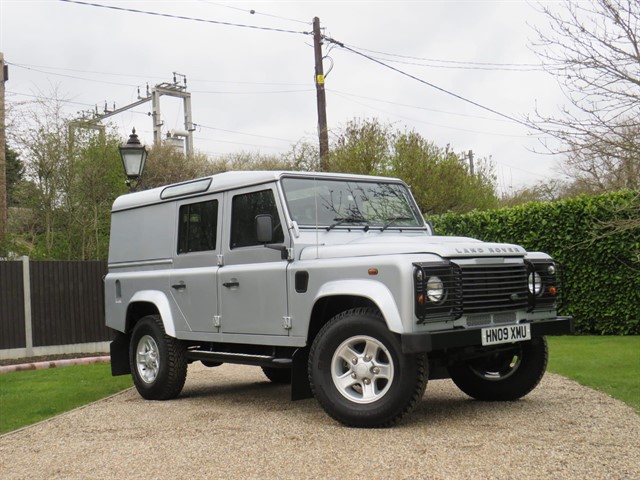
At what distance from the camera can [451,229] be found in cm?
1642

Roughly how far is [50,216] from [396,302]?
1523cm

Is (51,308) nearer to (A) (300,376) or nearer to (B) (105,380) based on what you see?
(B) (105,380)

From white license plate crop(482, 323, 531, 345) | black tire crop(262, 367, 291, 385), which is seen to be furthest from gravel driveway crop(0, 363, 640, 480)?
black tire crop(262, 367, 291, 385)

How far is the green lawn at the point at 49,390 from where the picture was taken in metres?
8.04

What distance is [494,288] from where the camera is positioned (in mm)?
6410

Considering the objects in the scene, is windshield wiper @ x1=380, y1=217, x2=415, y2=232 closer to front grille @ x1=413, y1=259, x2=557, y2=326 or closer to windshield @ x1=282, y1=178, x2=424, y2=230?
windshield @ x1=282, y1=178, x2=424, y2=230

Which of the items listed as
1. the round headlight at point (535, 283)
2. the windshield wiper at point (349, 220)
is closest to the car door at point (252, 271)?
the windshield wiper at point (349, 220)

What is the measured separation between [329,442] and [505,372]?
244cm

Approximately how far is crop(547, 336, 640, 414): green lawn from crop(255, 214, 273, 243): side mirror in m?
3.49

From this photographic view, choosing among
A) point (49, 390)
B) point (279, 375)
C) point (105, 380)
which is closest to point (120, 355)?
point (49, 390)

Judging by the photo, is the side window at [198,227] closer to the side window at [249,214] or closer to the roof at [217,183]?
the roof at [217,183]

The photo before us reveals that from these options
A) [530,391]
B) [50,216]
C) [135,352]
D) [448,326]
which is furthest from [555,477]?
[50,216]

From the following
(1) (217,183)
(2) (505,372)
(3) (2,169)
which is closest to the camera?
(2) (505,372)

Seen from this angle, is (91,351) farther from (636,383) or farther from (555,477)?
(555,477)
